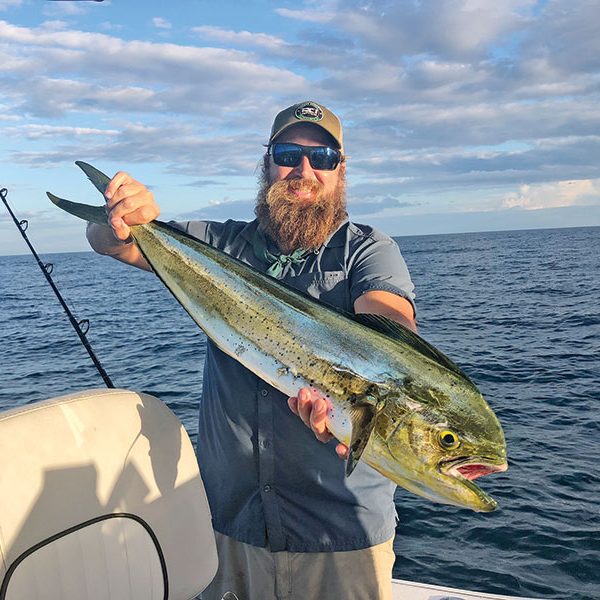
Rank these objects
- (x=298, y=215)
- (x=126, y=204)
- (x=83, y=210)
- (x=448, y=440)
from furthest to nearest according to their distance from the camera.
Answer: (x=298, y=215)
(x=83, y=210)
(x=126, y=204)
(x=448, y=440)

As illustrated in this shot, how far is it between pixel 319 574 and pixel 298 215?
1834mm

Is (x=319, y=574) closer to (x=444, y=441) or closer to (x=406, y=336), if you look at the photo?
(x=444, y=441)

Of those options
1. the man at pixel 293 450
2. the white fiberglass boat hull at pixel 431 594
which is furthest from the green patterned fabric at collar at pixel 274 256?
the white fiberglass boat hull at pixel 431 594

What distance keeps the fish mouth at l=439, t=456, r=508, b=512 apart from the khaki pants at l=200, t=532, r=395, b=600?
3.58 ft

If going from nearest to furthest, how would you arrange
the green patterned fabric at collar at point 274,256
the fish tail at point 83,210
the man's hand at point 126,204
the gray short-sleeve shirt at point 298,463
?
1. the man's hand at point 126,204
2. the fish tail at point 83,210
3. the gray short-sleeve shirt at point 298,463
4. the green patterned fabric at collar at point 274,256

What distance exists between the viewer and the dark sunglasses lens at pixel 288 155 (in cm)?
337

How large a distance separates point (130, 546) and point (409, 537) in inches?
225

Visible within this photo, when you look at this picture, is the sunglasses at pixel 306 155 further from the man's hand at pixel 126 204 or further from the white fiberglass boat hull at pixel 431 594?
the white fiberglass boat hull at pixel 431 594

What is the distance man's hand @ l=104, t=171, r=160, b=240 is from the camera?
106 inches

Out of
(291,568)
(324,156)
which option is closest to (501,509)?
(291,568)

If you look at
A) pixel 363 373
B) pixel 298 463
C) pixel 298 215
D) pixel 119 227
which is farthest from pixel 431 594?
pixel 119 227

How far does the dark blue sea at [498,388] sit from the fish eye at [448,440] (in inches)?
203

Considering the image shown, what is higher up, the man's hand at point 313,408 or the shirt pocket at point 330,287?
the shirt pocket at point 330,287

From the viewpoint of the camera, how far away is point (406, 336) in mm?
2314
